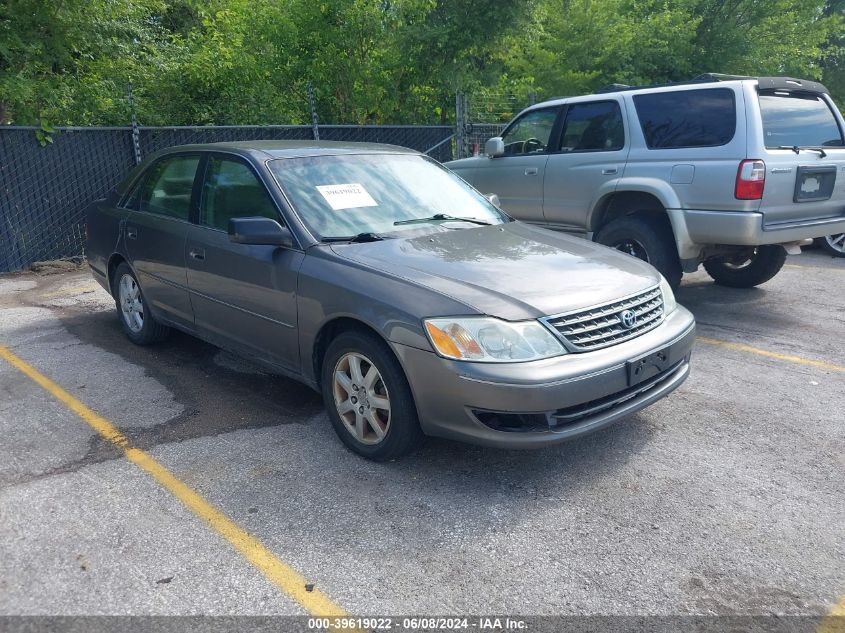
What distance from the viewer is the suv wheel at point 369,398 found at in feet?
11.2

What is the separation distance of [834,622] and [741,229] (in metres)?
3.87

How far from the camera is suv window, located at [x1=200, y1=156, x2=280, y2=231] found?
4.27 meters

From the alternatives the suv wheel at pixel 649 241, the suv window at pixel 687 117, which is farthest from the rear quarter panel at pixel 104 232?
the suv window at pixel 687 117

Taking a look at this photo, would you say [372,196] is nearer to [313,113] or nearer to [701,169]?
[701,169]

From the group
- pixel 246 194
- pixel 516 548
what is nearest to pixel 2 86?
pixel 246 194

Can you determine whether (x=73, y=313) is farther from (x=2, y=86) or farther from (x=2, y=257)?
(x=2, y=86)

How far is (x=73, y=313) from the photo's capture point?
22.6 feet

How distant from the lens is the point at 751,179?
5.63 metres

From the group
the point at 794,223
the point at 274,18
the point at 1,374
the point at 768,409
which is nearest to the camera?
the point at 768,409

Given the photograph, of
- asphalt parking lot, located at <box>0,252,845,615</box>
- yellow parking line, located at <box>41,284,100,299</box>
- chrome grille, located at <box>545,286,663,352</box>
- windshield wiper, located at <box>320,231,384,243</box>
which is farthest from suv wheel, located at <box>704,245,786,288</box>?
yellow parking line, located at <box>41,284,100,299</box>

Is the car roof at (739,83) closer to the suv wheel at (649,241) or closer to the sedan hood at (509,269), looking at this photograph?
the suv wheel at (649,241)

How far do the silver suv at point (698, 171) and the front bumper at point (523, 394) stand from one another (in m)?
3.00

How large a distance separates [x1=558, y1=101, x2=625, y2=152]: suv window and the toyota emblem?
3612 millimetres

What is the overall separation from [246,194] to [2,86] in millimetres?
6601
